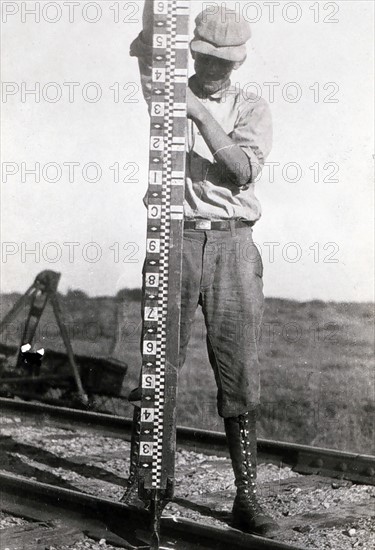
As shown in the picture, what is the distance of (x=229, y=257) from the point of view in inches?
184

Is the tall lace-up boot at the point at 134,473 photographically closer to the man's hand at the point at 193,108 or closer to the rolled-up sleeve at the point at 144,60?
the man's hand at the point at 193,108

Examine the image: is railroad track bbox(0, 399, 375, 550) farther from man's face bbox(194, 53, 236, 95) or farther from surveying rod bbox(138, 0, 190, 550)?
man's face bbox(194, 53, 236, 95)

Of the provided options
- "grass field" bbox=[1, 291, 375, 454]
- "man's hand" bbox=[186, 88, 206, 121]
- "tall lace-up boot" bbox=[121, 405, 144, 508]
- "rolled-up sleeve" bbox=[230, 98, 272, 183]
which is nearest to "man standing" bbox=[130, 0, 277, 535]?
"rolled-up sleeve" bbox=[230, 98, 272, 183]

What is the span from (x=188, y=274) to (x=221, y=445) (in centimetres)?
248

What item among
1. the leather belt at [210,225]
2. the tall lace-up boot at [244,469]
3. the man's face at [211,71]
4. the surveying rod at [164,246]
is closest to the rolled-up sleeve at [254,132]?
the man's face at [211,71]

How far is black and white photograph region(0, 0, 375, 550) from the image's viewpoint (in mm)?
4082

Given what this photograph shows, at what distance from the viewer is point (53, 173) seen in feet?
34.8

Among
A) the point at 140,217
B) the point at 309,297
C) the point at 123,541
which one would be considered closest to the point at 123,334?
the point at 140,217

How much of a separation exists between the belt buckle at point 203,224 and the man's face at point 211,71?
707 mm

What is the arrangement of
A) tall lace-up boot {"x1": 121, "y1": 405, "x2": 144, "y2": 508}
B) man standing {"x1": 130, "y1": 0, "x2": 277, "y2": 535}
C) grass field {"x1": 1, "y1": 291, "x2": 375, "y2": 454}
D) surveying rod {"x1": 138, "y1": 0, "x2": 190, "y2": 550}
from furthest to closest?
grass field {"x1": 1, "y1": 291, "x2": 375, "y2": 454} < tall lace-up boot {"x1": 121, "y1": 405, "x2": 144, "y2": 508} < man standing {"x1": 130, "y1": 0, "x2": 277, "y2": 535} < surveying rod {"x1": 138, "y1": 0, "x2": 190, "y2": 550}

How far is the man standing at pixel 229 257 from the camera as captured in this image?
460 cm

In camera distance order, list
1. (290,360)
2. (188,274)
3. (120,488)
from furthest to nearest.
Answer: (290,360) → (120,488) → (188,274)

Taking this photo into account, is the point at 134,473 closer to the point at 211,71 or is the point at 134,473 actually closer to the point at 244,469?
the point at 244,469

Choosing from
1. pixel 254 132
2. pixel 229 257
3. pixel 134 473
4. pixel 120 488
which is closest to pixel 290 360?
pixel 120 488
